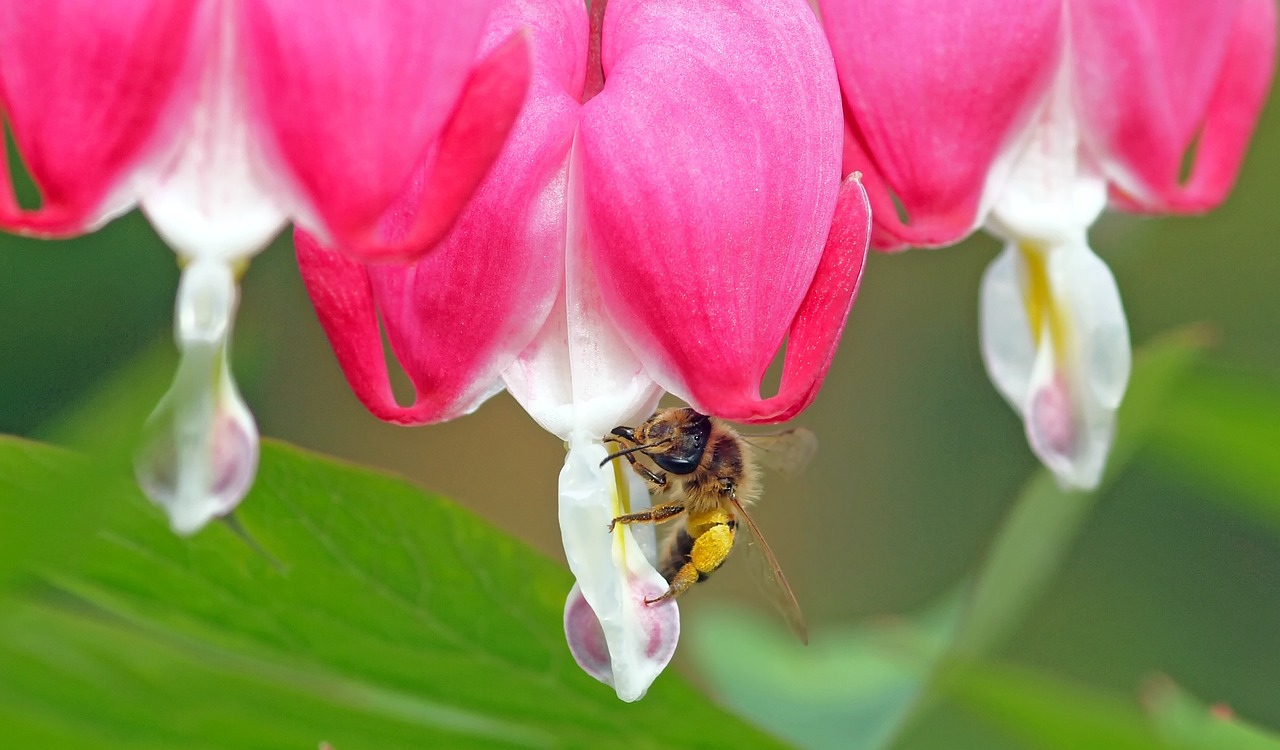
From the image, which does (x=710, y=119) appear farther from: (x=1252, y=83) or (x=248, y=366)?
(x=1252, y=83)

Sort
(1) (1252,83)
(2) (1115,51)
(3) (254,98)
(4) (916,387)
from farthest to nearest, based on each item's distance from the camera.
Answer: (4) (916,387)
(1) (1252,83)
(2) (1115,51)
(3) (254,98)

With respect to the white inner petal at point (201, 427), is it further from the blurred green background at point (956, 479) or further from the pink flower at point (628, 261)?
the blurred green background at point (956, 479)

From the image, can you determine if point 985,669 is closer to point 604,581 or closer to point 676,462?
point 604,581

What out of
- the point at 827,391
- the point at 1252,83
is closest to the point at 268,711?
the point at 1252,83

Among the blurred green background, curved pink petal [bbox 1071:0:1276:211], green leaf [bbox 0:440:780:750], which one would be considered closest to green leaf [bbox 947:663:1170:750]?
green leaf [bbox 0:440:780:750]

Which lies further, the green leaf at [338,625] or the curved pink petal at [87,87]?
the green leaf at [338,625]

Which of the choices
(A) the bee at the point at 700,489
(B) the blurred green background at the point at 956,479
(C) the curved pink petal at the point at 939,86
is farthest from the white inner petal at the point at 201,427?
(B) the blurred green background at the point at 956,479

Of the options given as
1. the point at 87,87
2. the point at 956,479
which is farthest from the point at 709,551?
the point at 956,479
